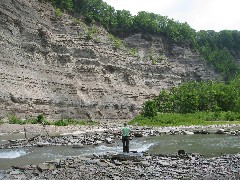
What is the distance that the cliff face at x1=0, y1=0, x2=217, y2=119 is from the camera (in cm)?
5988

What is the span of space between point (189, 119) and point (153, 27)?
56.7 meters

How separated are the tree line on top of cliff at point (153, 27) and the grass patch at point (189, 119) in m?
41.8

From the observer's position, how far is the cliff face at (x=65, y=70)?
196 feet

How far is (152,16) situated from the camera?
12456cm

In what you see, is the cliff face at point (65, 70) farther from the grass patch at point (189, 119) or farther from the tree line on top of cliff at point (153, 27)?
the tree line on top of cliff at point (153, 27)

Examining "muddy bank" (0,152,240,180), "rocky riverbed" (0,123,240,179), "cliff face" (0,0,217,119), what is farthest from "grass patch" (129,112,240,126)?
"muddy bank" (0,152,240,180)

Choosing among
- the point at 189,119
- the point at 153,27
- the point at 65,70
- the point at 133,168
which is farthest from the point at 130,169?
the point at 153,27

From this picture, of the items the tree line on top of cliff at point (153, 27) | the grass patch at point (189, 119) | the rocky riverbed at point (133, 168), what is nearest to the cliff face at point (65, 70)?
the grass patch at point (189, 119)

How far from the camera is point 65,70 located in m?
A: 71.8

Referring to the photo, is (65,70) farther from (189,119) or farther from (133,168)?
(133,168)

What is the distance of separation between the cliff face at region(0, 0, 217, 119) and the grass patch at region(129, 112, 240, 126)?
10.6 m

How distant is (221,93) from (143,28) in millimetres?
43163

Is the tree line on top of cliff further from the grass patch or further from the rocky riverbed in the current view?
the rocky riverbed

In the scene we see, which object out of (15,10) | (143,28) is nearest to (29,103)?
(15,10)
